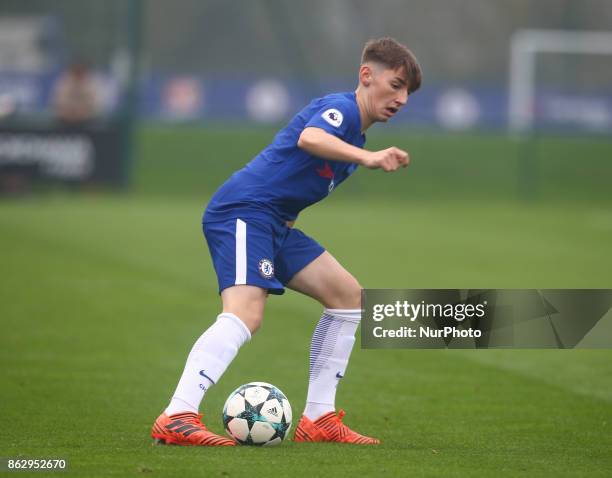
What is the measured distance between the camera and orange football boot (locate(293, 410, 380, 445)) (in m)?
6.38

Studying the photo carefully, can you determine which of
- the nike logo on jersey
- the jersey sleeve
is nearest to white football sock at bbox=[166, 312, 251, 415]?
the nike logo on jersey

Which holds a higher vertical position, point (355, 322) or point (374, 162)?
point (374, 162)

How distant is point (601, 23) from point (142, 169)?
43.9 feet

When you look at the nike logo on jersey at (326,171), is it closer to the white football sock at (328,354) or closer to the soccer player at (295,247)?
the soccer player at (295,247)

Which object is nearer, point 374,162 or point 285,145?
point 374,162

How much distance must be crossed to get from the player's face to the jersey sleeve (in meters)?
0.14

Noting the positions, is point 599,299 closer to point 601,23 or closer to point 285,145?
point 285,145

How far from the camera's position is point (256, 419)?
6.16 meters

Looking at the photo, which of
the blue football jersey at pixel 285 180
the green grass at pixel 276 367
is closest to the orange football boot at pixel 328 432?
the green grass at pixel 276 367

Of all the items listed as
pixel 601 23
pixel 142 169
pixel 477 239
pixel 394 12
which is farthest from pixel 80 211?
pixel 601 23

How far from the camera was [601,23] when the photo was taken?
3250 cm

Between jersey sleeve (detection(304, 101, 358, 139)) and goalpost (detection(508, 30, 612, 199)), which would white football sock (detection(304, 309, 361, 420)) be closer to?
jersey sleeve (detection(304, 101, 358, 139))

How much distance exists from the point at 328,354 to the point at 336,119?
1.30 m

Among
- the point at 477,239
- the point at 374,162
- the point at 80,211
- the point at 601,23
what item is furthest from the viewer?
the point at 601,23
